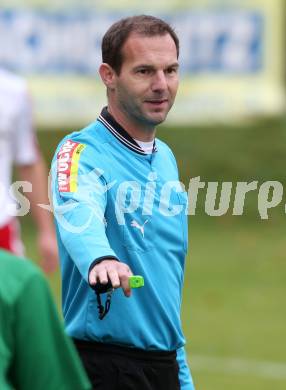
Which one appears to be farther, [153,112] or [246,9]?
[246,9]

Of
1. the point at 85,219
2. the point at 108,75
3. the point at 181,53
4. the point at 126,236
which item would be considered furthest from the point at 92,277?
the point at 181,53

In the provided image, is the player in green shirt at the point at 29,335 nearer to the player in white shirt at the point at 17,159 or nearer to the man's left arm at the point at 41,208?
the player in white shirt at the point at 17,159

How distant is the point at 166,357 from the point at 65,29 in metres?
12.3

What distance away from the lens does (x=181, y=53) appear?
16.9 metres

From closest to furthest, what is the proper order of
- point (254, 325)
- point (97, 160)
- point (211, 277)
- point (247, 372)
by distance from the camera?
point (97, 160) → point (247, 372) → point (254, 325) → point (211, 277)

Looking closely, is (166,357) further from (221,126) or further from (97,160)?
(221,126)

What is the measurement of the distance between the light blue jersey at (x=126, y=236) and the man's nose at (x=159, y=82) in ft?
0.80

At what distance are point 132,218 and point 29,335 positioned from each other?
1.67 m

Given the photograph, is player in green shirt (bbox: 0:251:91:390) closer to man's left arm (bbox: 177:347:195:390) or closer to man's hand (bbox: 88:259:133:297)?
man's hand (bbox: 88:259:133:297)

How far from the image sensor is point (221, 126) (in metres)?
18.1

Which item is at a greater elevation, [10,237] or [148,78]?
[148,78]

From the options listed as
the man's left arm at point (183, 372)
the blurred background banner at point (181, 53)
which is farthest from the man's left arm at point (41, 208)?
the blurred background banner at point (181, 53)

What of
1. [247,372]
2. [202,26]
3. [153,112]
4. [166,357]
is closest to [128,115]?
[153,112]

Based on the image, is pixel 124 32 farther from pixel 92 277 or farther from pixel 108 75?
pixel 92 277
